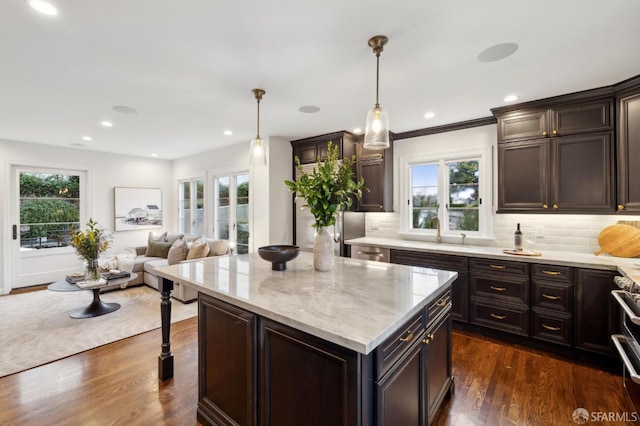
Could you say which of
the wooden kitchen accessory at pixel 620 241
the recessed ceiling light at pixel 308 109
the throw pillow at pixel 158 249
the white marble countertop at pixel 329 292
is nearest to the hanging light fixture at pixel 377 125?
the white marble countertop at pixel 329 292

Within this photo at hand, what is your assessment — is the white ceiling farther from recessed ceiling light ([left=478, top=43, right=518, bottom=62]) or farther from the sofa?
the sofa

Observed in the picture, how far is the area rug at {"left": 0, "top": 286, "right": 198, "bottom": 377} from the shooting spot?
9.36 ft

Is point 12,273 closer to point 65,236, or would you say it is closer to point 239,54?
point 65,236

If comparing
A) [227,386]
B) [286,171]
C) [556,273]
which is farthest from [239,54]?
[556,273]

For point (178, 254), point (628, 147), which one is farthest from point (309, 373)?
point (178, 254)

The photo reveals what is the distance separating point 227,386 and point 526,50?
308cm

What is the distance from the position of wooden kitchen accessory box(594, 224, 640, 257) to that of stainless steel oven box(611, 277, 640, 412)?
699mm

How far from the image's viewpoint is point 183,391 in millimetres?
2281

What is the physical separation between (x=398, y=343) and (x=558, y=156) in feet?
9.79

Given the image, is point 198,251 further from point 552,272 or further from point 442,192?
point 552,272

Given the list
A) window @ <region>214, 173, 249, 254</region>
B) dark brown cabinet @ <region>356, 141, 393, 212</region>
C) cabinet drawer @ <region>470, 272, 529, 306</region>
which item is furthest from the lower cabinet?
window @ <region>214, 173, 249, 254</region>

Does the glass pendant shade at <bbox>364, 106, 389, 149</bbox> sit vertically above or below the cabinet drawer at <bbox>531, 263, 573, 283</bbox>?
above

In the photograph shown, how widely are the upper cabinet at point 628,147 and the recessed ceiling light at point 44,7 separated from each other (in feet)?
14.4

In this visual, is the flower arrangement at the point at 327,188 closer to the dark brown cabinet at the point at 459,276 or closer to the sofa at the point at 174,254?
the dark brown cabinet at the point at 459,276
